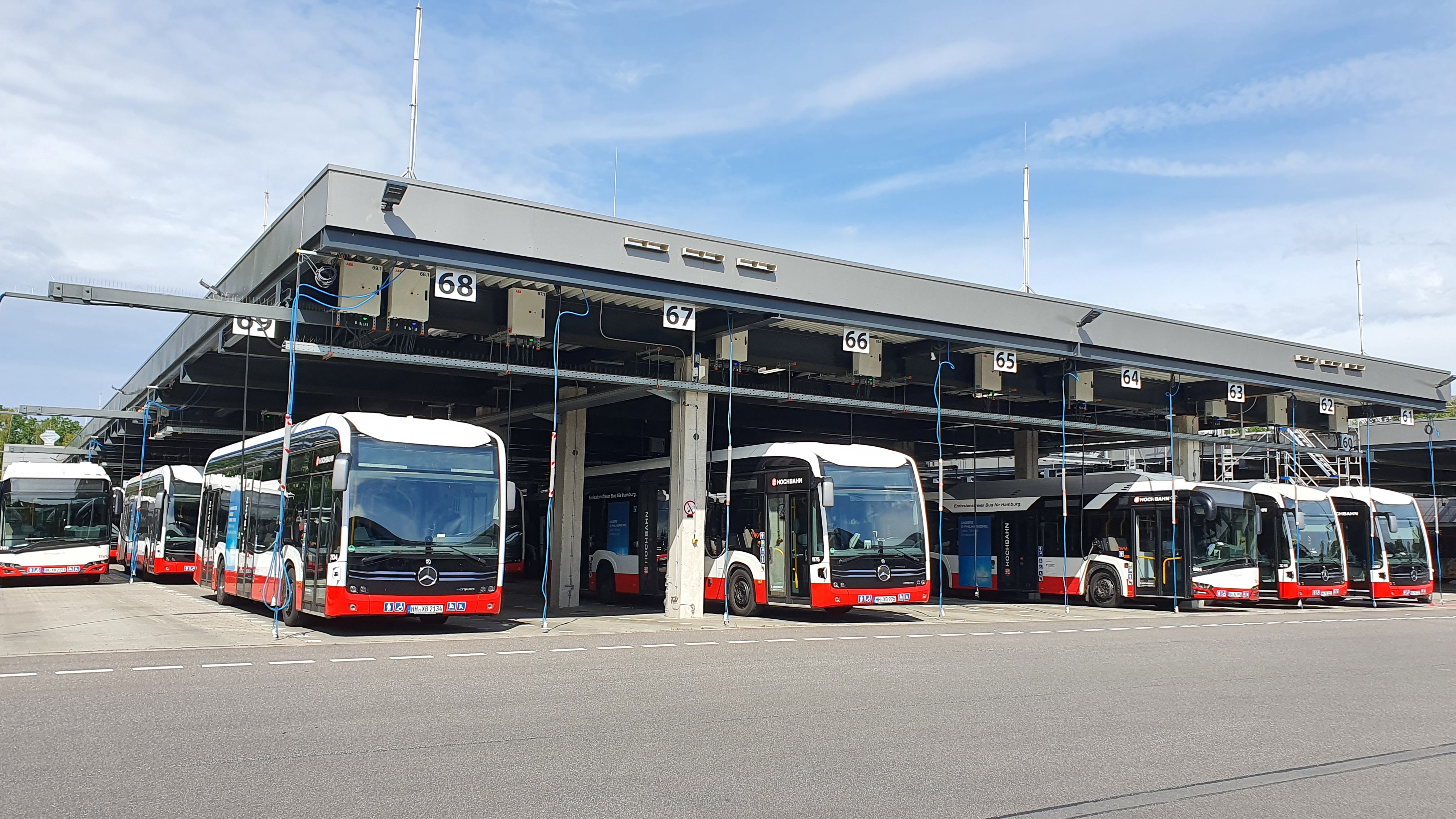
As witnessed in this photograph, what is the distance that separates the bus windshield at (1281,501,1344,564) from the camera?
2777 centimetres

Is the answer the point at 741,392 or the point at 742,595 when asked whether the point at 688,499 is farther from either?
the point at 741,392

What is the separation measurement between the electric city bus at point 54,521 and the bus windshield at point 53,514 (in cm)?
1

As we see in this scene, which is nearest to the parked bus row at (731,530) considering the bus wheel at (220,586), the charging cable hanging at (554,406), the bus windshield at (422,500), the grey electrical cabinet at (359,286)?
the bus windshield at (422,500)

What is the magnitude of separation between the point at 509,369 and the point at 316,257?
3.45 meters

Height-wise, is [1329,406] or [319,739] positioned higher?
[1329,406]

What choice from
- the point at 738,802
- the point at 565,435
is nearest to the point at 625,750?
the point at 738,802

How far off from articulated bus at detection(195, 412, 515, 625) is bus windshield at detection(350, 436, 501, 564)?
1 cm

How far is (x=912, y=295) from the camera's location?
878 inches

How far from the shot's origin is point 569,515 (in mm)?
24922

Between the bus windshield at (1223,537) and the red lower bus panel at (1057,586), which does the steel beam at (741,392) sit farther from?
the red lower bus panel at (1057,586)

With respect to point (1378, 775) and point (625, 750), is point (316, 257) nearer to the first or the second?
point (625, 750)

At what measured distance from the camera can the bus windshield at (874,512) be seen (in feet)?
67.2

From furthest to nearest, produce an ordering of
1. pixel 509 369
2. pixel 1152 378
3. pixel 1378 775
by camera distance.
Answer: pixel 1152 378, pixel 509 369, pixel 1378 775

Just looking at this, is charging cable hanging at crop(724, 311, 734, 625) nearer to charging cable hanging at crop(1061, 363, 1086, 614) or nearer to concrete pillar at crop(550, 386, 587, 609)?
concrete pillar at crop(550, 386, 587, 609)
